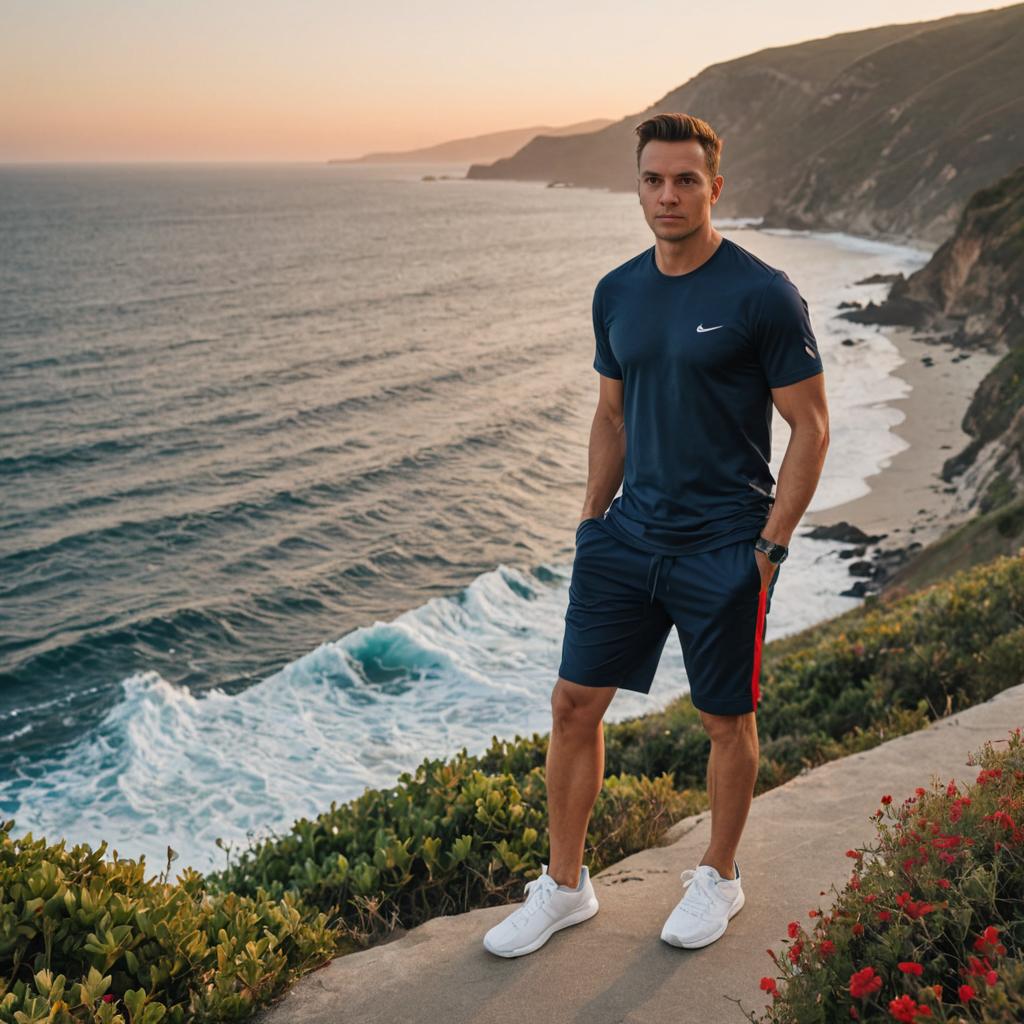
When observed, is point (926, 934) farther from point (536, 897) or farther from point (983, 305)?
point (983, 305)

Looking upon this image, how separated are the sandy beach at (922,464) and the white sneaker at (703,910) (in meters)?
19.8

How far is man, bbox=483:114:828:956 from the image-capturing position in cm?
358

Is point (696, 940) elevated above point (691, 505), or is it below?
below

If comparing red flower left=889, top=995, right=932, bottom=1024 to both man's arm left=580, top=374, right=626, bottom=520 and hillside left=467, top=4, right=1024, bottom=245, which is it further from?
hillside left=467, top=4, right=1024, bottom=245

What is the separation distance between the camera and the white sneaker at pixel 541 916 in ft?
12.6

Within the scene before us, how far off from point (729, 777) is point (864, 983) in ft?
4.71

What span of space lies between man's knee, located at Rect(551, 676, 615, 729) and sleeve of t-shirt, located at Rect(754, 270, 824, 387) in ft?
4.41

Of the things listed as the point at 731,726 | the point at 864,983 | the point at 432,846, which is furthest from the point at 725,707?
the point at 432,846

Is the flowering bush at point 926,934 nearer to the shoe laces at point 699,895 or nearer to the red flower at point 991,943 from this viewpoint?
the red flower at point 991,943

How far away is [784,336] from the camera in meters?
3.49

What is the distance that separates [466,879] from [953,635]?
4.62m

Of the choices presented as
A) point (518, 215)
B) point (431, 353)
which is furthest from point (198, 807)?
point (518, 215)

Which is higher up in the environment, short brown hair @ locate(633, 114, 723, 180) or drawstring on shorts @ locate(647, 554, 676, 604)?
short brown hair @ locate(633, 114, 723, 180)

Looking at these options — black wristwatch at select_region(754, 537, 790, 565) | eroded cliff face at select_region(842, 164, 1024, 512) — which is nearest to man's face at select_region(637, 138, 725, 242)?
black wristwatch at select_region(754, 537, 790, 565)
